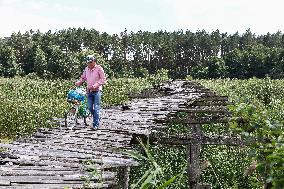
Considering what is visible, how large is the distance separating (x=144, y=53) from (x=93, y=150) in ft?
288

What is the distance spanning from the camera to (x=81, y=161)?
5.62 meters

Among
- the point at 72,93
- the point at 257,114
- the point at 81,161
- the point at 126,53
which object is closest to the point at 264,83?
the point at 72,93

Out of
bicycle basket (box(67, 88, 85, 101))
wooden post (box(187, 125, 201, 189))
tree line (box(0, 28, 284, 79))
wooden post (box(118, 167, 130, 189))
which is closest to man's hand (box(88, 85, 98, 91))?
bicycle basket (box(67, 88, 85, 101))

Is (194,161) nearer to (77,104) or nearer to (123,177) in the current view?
(77,104)

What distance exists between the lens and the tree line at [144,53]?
2783 inches

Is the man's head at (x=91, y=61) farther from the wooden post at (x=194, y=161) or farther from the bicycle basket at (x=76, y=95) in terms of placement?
the wooden post at (x=194, y=161)

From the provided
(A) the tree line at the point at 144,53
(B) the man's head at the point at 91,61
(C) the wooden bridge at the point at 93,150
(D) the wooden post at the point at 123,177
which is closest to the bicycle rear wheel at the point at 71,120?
Result: (C) the wooden bridge at the point at 93,150

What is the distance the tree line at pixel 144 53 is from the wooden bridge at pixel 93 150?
51.1m

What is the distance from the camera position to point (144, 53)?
308 feet

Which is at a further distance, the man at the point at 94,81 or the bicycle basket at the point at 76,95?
the bicycle basket at the point at 76,95

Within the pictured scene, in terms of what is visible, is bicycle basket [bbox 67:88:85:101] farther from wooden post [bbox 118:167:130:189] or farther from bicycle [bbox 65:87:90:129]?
wooden post [bbox 118:167:130:189]

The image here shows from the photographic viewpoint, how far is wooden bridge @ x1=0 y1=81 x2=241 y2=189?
4.64m

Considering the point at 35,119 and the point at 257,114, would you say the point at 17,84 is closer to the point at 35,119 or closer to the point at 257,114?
the point at 35,119

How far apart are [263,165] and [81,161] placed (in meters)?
3.08
